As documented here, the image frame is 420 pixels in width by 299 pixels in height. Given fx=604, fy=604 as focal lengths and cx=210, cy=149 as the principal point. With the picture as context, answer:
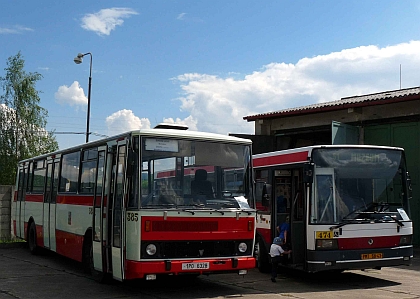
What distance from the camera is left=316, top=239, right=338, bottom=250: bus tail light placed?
1149 cm

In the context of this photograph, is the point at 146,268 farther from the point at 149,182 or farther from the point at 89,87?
the point at 89,87

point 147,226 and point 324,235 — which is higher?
point 147,226

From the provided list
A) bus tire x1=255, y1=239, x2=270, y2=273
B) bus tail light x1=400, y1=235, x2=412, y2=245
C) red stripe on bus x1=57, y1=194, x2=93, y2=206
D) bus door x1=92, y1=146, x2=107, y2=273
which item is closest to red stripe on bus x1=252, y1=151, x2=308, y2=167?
bus tire x1=255, y1=239, x2=270, y2=273

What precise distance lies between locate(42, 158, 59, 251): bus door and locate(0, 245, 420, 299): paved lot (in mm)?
1136

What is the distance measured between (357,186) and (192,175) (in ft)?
11.7

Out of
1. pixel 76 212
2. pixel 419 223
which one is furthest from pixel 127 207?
pixel 419 223

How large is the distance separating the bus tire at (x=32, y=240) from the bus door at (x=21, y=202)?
3.23ft

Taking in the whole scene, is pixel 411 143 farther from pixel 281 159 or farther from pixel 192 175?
pixel 192 175

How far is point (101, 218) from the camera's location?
1145 centimetres

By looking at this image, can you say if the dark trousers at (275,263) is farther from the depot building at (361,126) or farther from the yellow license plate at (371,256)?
the depot building at (361,126)

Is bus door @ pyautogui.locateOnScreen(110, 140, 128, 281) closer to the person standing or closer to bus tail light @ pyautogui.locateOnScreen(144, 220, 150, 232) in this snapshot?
bus tail light @ pyautogui.locateOnScreen(144, 220, 150, 232)

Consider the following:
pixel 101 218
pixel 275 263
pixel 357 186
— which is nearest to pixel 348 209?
pixel 357 186

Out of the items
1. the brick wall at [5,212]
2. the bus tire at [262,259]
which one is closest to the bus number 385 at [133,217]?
the bus tire at [262,259]

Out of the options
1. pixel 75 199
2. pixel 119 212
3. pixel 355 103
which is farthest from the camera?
pixel 355 103
